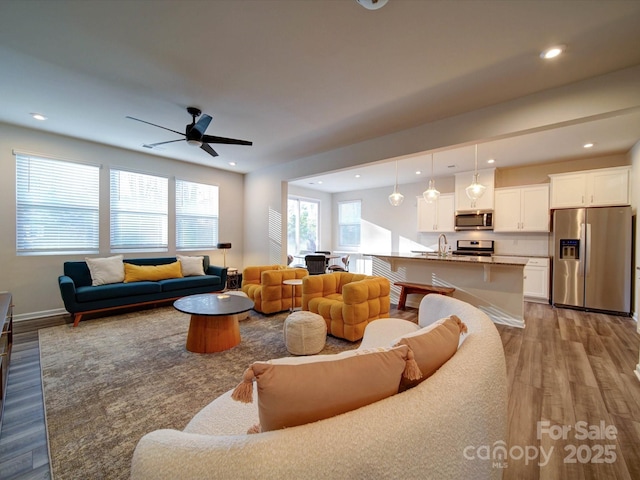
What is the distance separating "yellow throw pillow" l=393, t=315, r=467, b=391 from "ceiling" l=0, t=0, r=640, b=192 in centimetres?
204

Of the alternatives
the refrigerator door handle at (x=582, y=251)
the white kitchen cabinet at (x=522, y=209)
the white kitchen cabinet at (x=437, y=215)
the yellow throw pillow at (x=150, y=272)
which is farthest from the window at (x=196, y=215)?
the refrigerator door handle at (x=582, y=251)

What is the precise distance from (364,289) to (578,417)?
1.94m

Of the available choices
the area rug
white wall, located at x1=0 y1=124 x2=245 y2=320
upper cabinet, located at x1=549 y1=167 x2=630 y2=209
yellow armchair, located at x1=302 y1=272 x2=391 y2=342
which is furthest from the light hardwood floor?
upper cabinet, located at x1=549 y1=167 x2=630 y2=209

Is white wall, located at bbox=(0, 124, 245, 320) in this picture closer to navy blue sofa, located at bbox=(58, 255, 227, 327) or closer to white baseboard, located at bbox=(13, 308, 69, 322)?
white baseboard, located at bbox=(13, 308, 69, 322)

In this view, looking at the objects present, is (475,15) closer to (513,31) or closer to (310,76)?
(513,31)

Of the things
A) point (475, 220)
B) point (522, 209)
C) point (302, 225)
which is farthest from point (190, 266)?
point (522, 209)

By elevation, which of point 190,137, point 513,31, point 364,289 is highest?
point 513,31

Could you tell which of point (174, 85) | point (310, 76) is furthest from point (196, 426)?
point (174, 85)

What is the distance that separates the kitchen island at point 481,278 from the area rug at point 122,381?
2.26 meters

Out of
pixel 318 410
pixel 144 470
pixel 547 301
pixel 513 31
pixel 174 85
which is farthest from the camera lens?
pixel 547 301

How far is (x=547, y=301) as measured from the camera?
517cm

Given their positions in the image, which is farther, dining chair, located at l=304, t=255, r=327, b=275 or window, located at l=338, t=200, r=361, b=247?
window, located at l=338, t=200, r=361, b=247

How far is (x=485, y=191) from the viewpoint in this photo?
5.71 meters

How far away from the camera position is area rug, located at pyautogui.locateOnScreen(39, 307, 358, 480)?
64.0 inches
